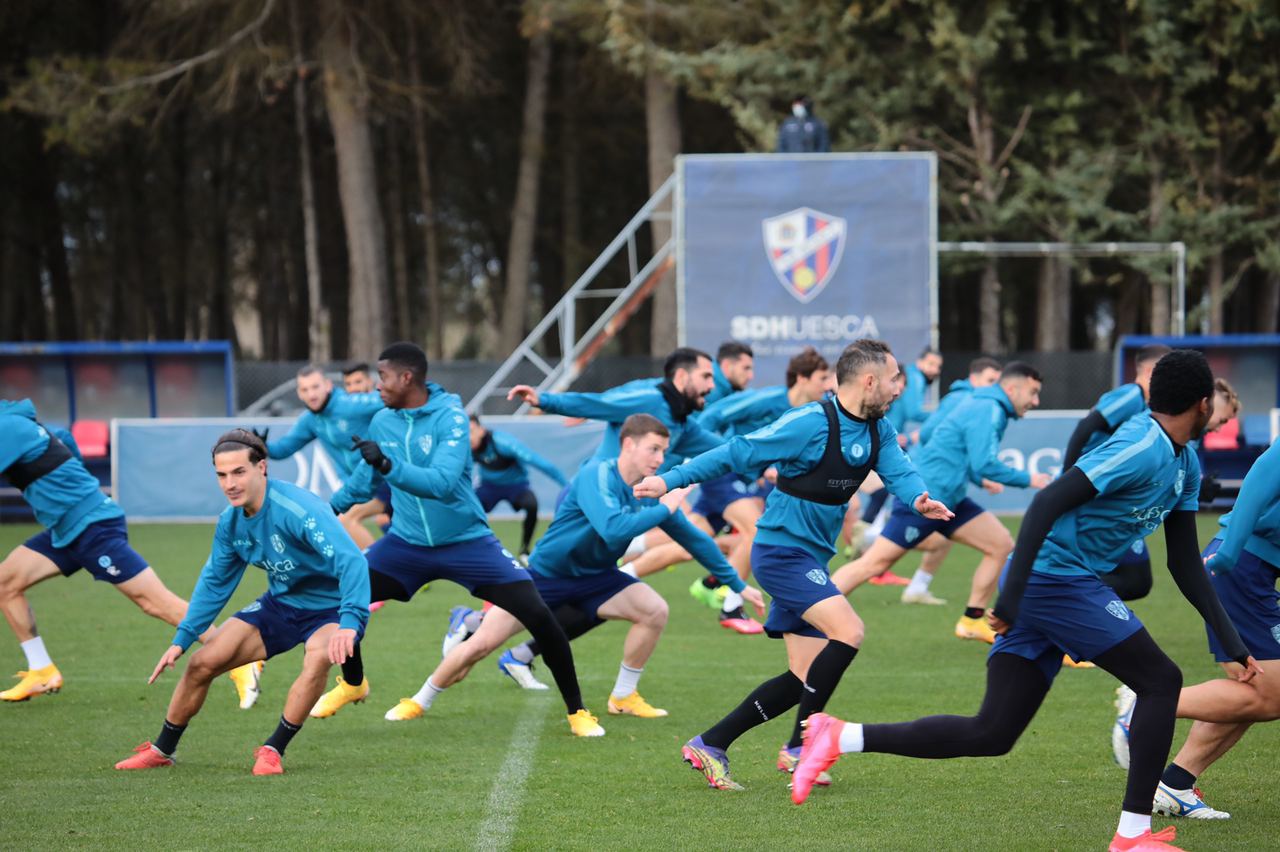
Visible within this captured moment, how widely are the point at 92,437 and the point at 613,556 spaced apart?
15.5m

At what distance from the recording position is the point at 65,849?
229 inches

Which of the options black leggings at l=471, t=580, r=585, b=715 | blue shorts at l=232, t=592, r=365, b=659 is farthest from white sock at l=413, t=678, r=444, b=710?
blue shorts at l=232, t=592, r=365, b=659

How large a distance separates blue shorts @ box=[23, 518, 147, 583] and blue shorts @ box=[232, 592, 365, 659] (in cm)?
222

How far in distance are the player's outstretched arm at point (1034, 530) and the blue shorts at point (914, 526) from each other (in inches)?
195

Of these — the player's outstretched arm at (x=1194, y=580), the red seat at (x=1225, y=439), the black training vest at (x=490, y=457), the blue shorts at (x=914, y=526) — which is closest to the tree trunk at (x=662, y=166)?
the red seat at (x=1225, y=439)

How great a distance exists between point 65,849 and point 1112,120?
26.0 meters

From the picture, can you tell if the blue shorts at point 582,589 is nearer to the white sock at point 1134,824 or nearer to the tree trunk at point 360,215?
the white sock at point 1134,824

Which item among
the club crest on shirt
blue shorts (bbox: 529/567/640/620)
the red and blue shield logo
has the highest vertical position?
the red and blue shield logo

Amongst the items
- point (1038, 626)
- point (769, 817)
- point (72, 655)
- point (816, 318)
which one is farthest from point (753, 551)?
point (816, 318)

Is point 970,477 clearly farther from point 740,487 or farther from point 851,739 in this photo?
point 851,739

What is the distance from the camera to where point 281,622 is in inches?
279

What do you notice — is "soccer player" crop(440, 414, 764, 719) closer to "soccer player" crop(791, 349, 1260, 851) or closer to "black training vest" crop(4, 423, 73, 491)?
"soccer player" crop(791, 349, 1260, 851)

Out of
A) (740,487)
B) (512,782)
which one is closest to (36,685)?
(512,782)

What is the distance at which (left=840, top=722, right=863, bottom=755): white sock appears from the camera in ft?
18.5
